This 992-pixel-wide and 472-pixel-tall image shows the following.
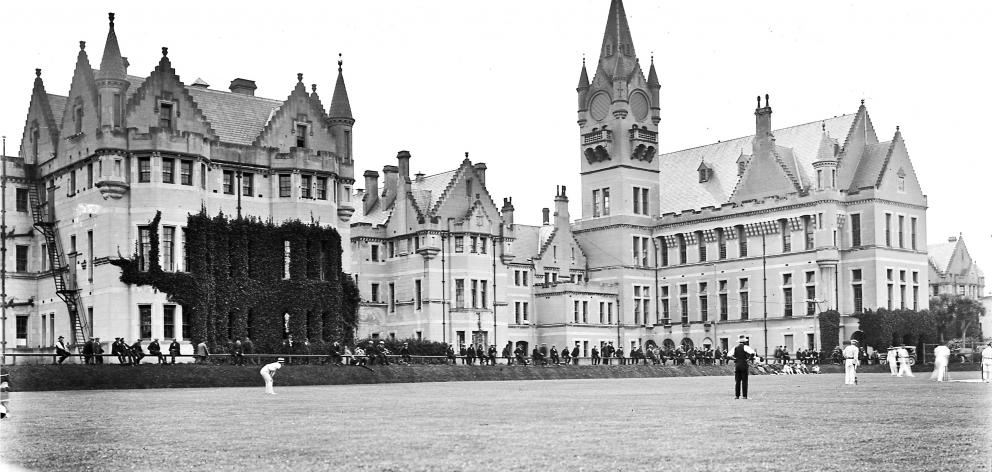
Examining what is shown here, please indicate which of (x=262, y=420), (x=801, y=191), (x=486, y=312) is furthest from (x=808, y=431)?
(x=801, y=191)

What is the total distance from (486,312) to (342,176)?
26635mm

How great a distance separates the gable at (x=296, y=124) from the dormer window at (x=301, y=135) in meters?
0.14

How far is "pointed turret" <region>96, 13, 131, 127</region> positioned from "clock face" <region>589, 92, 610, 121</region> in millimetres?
63505

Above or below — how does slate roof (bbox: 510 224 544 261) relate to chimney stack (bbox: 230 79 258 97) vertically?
below

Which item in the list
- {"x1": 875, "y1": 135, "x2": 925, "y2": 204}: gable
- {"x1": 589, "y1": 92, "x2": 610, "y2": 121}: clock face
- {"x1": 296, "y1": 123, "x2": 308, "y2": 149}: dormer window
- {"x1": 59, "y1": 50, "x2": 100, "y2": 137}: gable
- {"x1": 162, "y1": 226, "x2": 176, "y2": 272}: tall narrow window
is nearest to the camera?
{"x1": 162, "y1": 226, "x2": 176, "y2": 272}: tall narrow window

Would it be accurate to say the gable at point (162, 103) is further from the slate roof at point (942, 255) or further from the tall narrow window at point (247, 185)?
the slate roof at point (942, 255)

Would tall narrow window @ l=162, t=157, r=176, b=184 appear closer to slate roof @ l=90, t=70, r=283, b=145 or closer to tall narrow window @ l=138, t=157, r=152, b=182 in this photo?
tall narrow window @ l=138, t=157, r=152, b=182

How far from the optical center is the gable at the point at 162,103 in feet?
241

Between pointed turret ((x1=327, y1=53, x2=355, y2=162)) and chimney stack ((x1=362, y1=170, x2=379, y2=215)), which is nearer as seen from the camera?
pointed turret ((x1=327, y1=53, x2=355, y2=162))

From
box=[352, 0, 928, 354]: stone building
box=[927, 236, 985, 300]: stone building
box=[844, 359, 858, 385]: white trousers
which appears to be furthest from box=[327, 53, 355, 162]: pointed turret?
box=[927, 236, 985, 300]: stone building

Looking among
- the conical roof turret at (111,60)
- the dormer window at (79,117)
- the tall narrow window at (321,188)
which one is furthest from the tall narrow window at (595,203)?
the conical roof turret at (111,60)

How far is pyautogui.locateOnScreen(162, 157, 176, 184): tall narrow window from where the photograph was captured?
73500mm

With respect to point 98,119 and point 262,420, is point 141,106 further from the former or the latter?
point 262,420

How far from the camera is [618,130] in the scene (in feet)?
420
